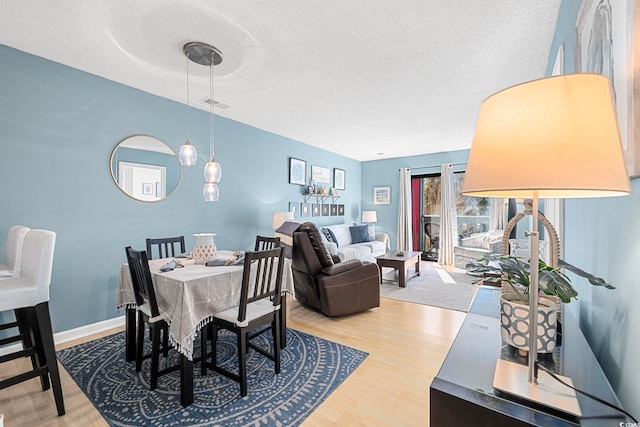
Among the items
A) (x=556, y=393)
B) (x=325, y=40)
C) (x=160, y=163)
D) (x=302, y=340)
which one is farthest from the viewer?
(x=160, y=163)

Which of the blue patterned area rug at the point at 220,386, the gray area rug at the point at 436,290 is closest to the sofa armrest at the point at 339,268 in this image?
the blue patterned area rug at the point at 220,386

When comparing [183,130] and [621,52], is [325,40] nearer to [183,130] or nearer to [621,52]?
[621,52]

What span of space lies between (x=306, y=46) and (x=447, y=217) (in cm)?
513

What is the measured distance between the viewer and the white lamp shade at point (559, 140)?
55 centimetres

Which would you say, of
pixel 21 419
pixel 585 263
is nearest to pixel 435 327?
pixel 585 263

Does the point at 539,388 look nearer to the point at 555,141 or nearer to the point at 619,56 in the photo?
the point at 555,141

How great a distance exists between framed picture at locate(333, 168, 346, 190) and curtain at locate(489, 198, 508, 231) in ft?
10.9

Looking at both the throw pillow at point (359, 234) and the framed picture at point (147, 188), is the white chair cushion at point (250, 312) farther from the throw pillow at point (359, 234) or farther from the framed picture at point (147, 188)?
the throw pillow at point (359, 234)

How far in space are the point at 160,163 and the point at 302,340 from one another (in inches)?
101

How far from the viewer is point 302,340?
99.2 inches

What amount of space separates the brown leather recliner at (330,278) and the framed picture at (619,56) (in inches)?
94.7

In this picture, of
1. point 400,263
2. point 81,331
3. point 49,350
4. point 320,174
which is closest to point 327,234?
point 320,174

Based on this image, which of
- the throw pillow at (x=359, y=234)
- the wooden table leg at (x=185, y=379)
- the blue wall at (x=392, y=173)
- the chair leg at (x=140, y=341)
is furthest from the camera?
the blue wall at (x=392, y=173)

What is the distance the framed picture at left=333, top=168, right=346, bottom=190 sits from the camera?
20.8ft
